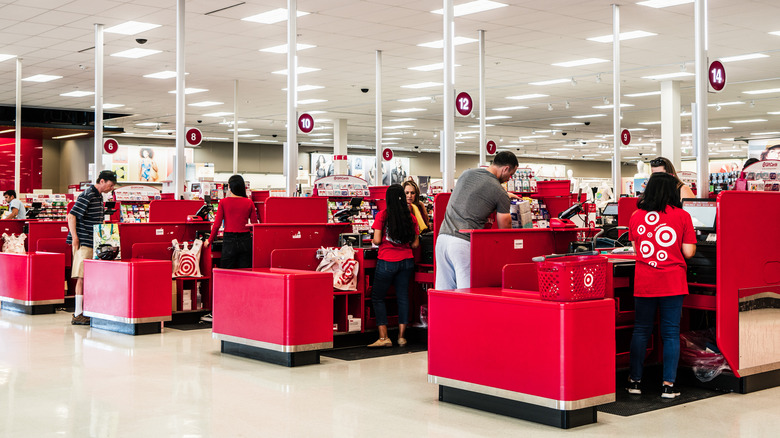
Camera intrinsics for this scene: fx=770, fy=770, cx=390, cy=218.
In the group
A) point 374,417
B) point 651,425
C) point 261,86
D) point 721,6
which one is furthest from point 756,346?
point 261,86

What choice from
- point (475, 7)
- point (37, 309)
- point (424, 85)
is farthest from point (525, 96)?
point (37, 309)

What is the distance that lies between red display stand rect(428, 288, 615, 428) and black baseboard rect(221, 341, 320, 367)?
1764mm

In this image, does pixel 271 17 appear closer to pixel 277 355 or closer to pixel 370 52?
pixel 370 52

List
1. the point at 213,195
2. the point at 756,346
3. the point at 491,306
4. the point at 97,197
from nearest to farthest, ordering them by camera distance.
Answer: the point at 491,306
the point at 756,346
the point at 97,197
the point at 213,195

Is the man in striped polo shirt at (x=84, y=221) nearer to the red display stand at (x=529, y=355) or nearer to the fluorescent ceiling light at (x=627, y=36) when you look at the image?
the red display stand at (x=529, y=355)

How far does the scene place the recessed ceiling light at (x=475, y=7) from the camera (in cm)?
1027

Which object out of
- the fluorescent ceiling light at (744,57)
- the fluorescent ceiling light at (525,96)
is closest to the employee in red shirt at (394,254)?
the fluorescent ceiling light at (744,57)

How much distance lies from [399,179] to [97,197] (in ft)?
80.3

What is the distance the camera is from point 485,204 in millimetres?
5586

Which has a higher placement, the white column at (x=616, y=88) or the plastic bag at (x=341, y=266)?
the white column at (x=616, y=88)

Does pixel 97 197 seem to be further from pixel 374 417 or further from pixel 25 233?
pixel 374 417

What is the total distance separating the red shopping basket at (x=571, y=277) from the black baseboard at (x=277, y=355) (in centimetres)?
264

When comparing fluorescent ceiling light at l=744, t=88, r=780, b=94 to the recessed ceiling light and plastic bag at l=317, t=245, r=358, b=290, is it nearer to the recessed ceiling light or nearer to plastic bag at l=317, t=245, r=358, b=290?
the recessed ceiling light

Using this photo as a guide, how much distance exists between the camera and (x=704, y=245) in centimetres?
536
